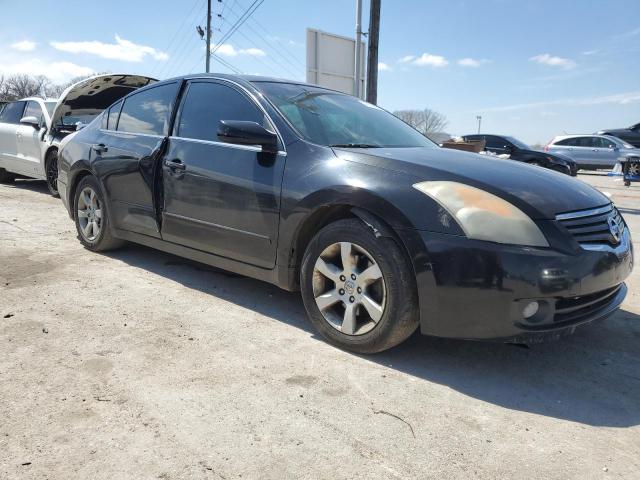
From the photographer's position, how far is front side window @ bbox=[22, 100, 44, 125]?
871cm

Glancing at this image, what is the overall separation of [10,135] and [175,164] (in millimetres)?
7178

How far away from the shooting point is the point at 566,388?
107 inches

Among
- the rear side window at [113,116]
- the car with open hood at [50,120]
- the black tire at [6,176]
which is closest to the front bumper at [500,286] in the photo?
the rear side window at [113,116]

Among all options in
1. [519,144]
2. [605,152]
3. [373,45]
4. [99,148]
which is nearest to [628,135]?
[605,152]

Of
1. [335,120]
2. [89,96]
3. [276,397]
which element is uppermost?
[89,96]

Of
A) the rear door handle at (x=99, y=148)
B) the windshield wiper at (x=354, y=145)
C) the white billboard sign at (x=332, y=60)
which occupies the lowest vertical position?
the rear door handle at (x=99, y=148)

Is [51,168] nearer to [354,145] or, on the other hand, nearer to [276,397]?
[354,145]

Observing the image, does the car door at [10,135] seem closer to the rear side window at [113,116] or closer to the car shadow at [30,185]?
the car shadow at [30,185]

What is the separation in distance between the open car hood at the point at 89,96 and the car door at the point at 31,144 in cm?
57

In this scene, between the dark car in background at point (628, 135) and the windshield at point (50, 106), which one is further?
the dark car in background at point (628, 135)

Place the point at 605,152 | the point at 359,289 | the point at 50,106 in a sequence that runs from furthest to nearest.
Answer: the point at 605,152 → the point at 50,106 → the point at 359,289

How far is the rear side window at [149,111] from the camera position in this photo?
13.9ft

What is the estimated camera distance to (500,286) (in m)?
2.56

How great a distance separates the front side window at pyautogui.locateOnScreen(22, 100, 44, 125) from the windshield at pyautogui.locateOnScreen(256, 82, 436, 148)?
6474 mm
